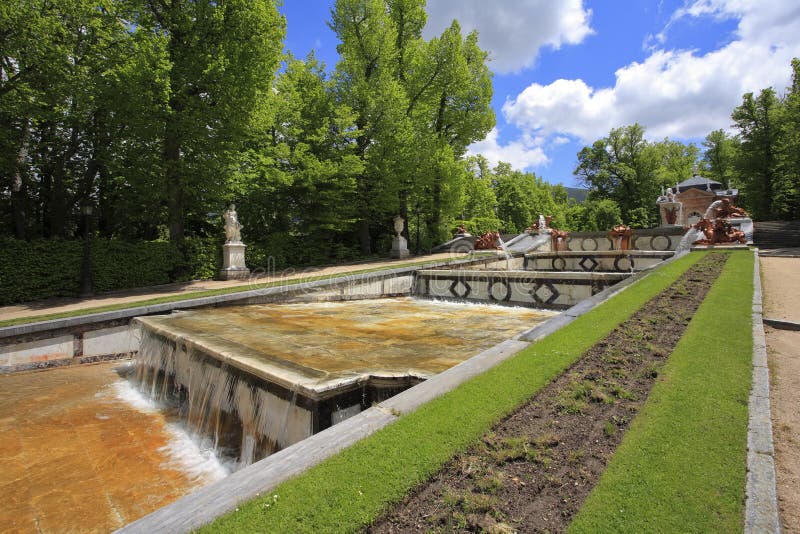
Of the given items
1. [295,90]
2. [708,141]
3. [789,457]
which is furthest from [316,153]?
[708,141]

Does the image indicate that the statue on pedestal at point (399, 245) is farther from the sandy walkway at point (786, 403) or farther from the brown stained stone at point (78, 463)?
the brown stained stone at point (78, 463)

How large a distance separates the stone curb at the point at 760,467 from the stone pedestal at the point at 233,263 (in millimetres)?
16520

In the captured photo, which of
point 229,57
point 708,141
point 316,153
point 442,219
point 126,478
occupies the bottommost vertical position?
point 126,478

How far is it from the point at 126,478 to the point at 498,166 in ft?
180

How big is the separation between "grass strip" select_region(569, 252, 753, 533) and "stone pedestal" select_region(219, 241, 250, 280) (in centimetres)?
1596

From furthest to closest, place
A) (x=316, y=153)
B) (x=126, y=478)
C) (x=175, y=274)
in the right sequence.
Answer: (x=316, y=153) < (x=175, y=274) < (x=126, y=478)

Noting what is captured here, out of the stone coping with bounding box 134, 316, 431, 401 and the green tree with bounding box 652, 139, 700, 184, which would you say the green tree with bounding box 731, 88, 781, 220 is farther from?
the stone coping with bounding box 134, 316, 431, 401

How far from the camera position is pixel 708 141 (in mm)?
52125

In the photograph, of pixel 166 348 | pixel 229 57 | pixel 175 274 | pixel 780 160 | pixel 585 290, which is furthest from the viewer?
pixel 780 160

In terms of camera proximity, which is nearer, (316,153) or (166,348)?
(166,348)

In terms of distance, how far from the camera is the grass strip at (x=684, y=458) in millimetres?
1807

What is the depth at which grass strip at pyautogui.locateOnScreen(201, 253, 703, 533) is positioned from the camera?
181 cm

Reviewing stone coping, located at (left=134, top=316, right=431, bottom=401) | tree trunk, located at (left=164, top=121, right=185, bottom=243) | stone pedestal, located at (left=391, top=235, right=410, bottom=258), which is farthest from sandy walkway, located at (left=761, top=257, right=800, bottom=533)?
stone pedestal, located at (left=391, top=235, right=410, bottom=258)

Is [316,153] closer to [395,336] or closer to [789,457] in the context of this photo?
[395,336]
